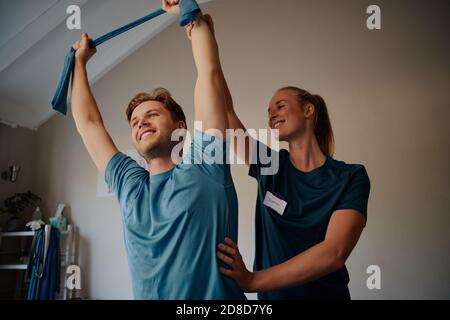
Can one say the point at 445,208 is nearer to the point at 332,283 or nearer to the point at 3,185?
the point at 332,283

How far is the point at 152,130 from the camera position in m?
1.11

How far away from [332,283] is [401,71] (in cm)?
98

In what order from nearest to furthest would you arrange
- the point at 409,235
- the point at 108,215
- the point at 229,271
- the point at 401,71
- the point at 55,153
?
the point at 229,271 → the point at 409,235 → the point at 401,71 → the point at 108,215 → the point at 55,153

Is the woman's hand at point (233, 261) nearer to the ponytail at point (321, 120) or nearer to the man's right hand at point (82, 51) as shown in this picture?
the ponytail at point (321, 120)

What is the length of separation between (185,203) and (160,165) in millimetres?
206

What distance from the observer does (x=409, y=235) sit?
4.43 ft

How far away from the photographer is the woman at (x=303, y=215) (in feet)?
3.48

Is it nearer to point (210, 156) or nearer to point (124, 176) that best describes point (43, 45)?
point (124, 176)

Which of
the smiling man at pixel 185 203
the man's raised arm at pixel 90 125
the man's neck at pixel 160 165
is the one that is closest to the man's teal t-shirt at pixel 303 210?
the smiling man at pixel 185 203

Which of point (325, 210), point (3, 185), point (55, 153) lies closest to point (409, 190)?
point (325, 210)

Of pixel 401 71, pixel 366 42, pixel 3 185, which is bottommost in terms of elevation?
pixel 3 185

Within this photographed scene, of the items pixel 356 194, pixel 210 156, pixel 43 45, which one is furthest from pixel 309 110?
pixel 43 45

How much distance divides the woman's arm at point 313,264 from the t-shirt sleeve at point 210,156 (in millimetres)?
283

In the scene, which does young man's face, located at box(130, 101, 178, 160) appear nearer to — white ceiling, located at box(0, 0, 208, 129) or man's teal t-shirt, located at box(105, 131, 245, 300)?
man's teal t-shirt, located at box(105, 131, 245, 300)
